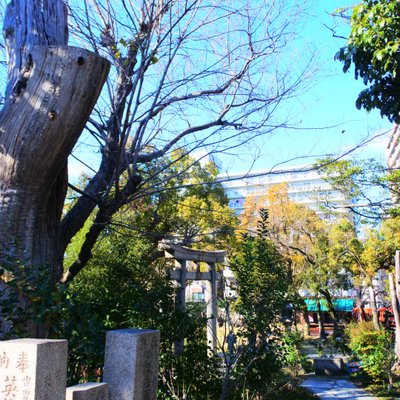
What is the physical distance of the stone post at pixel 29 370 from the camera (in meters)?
2.17

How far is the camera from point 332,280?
20.1m

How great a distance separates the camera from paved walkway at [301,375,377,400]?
8844mm

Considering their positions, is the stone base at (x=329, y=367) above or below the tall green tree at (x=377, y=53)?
below

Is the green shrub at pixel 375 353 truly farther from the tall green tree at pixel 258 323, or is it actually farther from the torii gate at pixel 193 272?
the tall green tree at pixel 258 323

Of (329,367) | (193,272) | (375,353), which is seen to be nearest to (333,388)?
(375,353)

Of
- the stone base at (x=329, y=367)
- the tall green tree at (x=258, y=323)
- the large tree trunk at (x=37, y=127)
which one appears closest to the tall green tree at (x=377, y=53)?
the tall green tree at (x=258, y=323)

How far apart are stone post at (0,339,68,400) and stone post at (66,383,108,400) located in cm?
A: 19

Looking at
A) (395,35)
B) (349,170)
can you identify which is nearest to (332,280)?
(349,170)

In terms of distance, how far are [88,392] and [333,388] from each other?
8.62 metres

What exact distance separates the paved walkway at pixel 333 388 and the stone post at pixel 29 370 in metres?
7.73

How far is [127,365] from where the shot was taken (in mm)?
3043

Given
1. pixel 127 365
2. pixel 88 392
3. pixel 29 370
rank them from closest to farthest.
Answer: pixel 29 370, pixel 88 392, pixel 127 365

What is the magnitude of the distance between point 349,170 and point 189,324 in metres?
9.58

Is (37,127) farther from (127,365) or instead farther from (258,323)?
(258,323)
